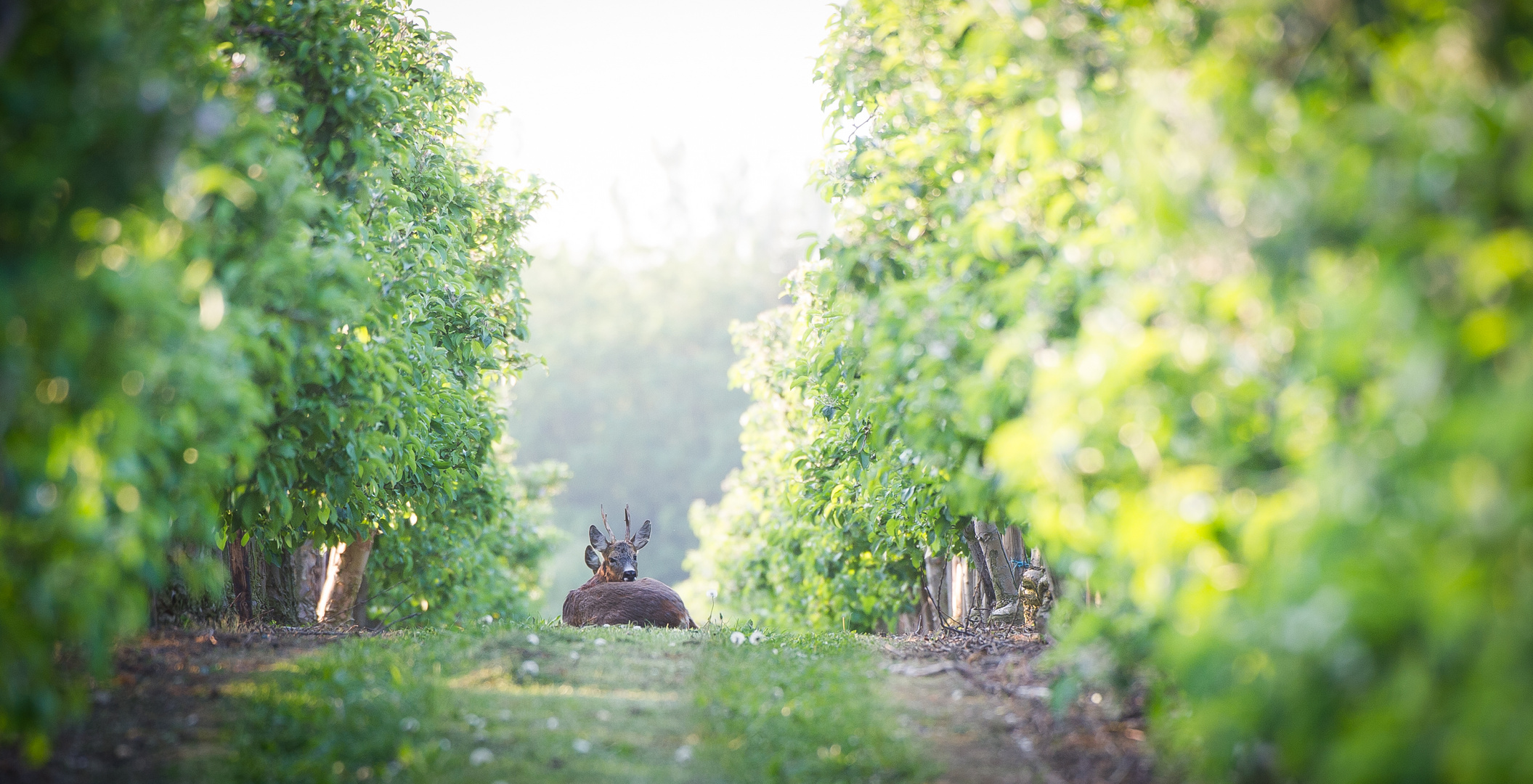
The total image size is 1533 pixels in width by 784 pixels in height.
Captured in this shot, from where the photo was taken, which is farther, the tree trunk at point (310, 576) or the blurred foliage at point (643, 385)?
the blurred foliage at point (643, 385)

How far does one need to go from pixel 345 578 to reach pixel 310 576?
1.56 meters

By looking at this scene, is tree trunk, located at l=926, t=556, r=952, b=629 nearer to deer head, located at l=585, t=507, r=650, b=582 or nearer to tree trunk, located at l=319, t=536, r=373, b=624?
deer head, located at l=585, t=507, r=650, b=582

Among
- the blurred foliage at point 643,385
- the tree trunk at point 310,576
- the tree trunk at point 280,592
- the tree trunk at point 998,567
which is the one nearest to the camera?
the tree trunk at point 280,592

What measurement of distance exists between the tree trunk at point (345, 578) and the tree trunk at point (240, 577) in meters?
2.72

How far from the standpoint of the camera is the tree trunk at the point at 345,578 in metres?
12.7

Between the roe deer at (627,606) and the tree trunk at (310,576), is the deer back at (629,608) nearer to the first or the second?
the roe deer at (627,606)

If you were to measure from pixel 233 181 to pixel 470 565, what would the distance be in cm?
1358

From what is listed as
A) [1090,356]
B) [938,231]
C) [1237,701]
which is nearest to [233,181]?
[1090,356]

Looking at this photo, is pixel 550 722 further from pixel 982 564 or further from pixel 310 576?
pixel 310 576

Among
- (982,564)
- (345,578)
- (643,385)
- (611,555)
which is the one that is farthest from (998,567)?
(643,385)

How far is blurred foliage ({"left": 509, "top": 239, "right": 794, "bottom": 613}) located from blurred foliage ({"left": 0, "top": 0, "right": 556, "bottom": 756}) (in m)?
54.2

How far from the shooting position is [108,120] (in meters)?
Answer: 3.29

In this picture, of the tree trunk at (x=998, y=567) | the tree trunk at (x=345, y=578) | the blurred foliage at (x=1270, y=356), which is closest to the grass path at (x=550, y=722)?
the blurred foliage at (x=1270, y=356)

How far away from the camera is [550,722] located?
18.3ft
